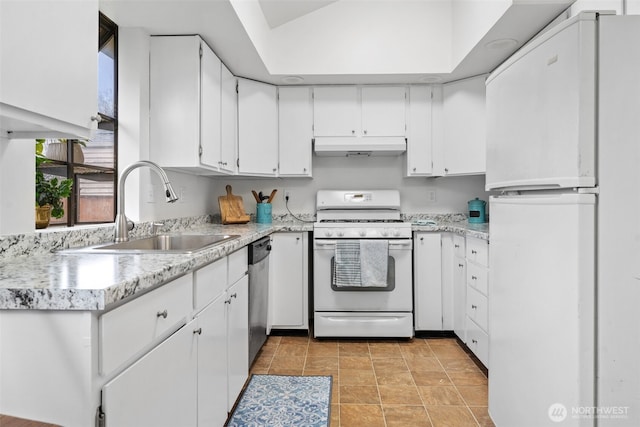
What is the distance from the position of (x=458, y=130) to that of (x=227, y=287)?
92.0 inches

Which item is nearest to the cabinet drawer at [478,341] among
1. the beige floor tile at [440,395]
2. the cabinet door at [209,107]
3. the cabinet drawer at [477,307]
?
the cabinet drawer at [477,307]

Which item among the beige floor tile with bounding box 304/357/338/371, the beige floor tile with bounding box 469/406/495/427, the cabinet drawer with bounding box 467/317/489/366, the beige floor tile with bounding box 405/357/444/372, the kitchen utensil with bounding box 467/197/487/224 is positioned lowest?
the beige floor tile with bounding box 469/406/495/427

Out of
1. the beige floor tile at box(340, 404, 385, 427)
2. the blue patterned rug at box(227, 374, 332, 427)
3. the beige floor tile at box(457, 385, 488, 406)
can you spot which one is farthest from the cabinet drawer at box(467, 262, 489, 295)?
the blue patterned rug at box(227, 374, 332, 427)

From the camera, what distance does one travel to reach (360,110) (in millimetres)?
3324

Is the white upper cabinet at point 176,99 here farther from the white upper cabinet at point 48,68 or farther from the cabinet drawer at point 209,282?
the white upper cabinet at point 48,68

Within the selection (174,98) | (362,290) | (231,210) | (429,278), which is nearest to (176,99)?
(174,98)

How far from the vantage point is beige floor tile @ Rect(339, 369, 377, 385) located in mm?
2328

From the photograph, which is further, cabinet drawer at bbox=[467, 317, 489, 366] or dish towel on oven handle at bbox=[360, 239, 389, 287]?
dish towel on oven handle at bbox=[360, 239, 389, 287]

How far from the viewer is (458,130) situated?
10.4 ft

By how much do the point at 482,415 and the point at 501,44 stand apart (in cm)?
222

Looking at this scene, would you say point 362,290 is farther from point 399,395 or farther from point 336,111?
point 336,111

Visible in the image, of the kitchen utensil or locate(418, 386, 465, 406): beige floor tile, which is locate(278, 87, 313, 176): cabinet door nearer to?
the kitchen utensil

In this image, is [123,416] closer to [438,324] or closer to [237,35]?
[237,35]

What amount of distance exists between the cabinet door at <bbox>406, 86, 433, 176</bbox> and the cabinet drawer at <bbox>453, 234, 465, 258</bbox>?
26.2 inches
